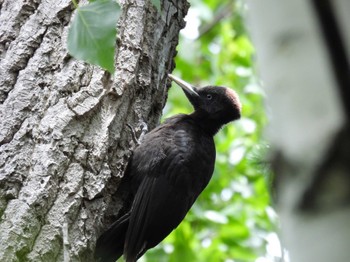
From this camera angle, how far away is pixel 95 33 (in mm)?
1647

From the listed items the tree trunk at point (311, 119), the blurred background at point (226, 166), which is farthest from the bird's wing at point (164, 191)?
the tree trunk at point (311, 119)

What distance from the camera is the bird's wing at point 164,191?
312cm

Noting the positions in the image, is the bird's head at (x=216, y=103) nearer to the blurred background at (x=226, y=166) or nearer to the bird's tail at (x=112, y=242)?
the blurred background at (x=226, y=166)

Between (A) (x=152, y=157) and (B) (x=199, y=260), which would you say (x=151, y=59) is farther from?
(B) (x=199, y=260)

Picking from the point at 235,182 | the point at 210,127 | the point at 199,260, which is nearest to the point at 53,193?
the point at 210,127

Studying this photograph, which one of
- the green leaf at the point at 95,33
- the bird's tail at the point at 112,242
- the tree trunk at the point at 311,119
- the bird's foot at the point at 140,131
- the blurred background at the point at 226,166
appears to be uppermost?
the tree trunk at the point at 311,119

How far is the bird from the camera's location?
3068 mm

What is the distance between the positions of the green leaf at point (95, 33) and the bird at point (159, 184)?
1.32 metres

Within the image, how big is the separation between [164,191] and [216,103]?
120cm

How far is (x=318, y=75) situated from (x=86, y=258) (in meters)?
2.24

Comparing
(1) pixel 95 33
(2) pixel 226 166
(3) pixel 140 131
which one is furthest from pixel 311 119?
(2) pixel 226 166

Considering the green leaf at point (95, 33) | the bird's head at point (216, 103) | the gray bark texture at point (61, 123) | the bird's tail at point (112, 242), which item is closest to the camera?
the green leaf at point (95, 33)

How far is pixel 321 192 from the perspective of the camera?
561mm

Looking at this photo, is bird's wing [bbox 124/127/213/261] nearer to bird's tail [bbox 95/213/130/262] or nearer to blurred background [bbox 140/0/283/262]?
bird's tail [bbox 95/213/130/262]
